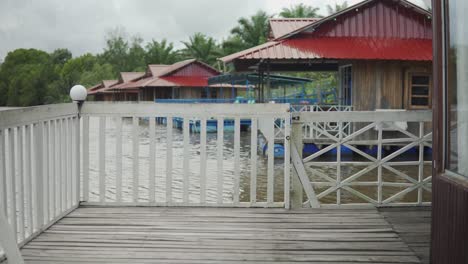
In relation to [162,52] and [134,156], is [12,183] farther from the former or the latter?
[162,52]

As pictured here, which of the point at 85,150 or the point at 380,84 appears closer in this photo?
the point at 85,150

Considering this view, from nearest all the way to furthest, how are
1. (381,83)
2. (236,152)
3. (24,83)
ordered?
(236,152)
(381,83)
(24,83)

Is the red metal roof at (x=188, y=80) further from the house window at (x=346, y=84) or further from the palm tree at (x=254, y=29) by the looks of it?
the house window at (x=346, y=84)

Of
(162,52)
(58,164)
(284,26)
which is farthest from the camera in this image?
(162,52)

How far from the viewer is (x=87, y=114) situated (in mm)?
4723

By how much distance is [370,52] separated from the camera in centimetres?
1527

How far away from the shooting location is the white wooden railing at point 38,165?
11.3 feet

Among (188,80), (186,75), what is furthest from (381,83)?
(186,75)

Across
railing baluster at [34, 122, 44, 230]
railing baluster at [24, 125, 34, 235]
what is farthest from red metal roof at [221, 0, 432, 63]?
railing baluster at [24, 125, 34, 235]

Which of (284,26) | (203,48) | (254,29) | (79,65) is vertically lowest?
→ (284,26)

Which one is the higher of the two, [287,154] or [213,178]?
[287,154]

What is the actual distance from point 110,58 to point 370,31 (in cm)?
6048

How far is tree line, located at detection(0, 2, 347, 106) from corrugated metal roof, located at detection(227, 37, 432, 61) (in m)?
24.8

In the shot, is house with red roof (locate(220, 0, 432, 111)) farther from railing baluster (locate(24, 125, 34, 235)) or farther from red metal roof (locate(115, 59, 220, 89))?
red metal roof (locate(115, 59, 220, 89))
